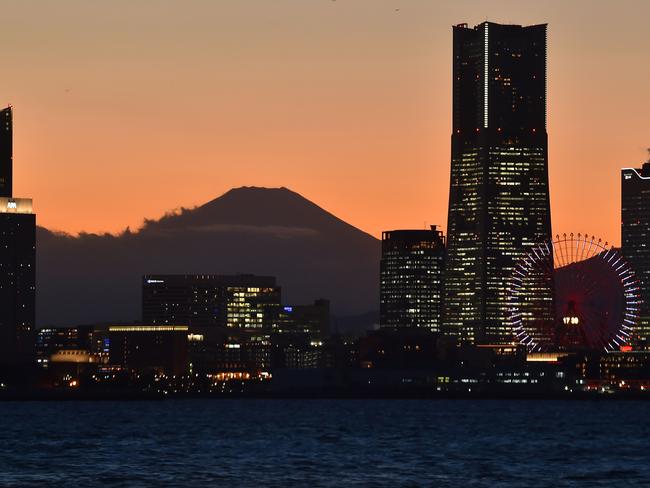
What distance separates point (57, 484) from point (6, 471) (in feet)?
35.1

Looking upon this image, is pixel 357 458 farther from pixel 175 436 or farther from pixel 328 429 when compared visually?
pixel 328 429

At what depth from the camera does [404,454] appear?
138500 mm

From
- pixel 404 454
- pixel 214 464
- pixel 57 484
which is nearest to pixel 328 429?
pixel 404 454

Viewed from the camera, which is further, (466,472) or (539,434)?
(539,434)

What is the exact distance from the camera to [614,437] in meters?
168

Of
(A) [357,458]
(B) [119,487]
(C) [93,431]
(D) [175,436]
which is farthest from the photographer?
(C) [93,431]

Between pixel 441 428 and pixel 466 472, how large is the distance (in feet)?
216

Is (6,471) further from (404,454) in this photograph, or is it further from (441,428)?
(441,428)

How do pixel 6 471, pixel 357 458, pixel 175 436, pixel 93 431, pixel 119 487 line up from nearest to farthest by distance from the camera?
pixel 119 487
pixel 6 471
pixel 357 458
pixel 175 436
pixel 93 431

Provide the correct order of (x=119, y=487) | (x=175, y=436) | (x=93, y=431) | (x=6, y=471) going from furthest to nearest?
1. (x=93, y=431)
2. (x=175, y=436)
3. (x=6, y=471)
4. (x=119, y=487)

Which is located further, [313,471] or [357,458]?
[357,458]

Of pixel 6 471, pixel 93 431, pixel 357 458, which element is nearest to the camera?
pixel 6 471

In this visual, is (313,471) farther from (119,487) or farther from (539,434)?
(539,434)

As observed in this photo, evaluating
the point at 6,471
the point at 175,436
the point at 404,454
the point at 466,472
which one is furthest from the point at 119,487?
the point at 175,436
